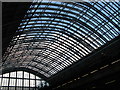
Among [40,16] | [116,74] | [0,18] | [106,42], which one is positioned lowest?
[116,74]

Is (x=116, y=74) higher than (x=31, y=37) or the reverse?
the reverse

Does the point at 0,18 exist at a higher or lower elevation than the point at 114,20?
lower

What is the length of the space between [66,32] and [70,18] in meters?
6.46

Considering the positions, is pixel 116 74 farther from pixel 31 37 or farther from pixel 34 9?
pixel 31 37

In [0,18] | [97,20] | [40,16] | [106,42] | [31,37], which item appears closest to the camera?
[0,18]

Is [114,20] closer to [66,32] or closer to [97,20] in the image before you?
[97,20]

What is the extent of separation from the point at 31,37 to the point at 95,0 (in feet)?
63.9

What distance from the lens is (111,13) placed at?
111ft

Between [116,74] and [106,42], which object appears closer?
[116,74]

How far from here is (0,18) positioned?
77.6ft

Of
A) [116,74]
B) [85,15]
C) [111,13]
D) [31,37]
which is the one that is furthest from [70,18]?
[116,74]

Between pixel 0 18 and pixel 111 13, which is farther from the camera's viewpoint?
pixel 111 13

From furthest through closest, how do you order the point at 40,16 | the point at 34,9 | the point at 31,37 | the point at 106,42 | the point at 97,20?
the point at 31,37 → the point at 106,42 → the point at 97,20 → the point at 40,16 → the point at 34,9

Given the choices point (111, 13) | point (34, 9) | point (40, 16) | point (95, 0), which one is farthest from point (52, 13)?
point (111, 13)
